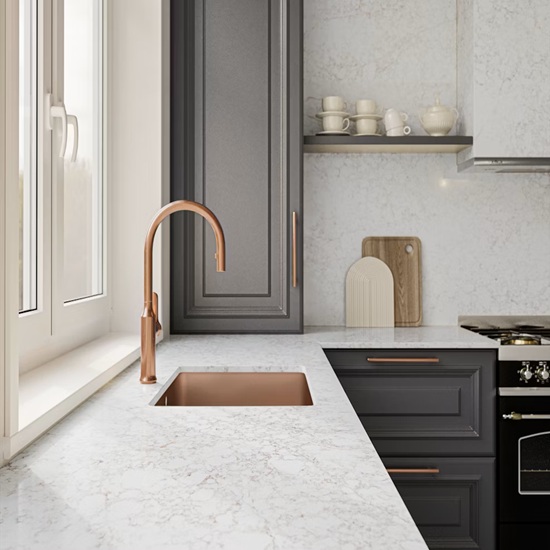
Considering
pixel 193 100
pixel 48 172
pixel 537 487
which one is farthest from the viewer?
pixel 193 100

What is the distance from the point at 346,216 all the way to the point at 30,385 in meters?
1.76

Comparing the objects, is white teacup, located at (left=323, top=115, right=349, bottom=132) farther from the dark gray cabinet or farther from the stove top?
the stove top

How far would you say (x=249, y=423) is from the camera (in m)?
1.22

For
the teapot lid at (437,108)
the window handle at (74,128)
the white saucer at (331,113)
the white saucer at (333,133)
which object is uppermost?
the teapot lid at (437,108)

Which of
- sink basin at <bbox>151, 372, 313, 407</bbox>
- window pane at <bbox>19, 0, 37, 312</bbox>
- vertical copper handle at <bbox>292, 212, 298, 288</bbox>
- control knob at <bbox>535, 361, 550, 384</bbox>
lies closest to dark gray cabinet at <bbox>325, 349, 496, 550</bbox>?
control knob at <bbox>535, 361, 550, 384</bbox>

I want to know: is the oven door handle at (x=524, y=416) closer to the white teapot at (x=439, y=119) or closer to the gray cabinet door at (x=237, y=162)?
the gray cabinet door at (x=237, y=162)

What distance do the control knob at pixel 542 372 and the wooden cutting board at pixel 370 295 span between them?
69 cm

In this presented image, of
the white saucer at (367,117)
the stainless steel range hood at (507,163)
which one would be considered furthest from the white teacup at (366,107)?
the stainless steel range hood at (507,163)

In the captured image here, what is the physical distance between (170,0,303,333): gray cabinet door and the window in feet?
1.50

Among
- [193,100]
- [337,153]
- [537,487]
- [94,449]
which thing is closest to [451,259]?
[337,153]

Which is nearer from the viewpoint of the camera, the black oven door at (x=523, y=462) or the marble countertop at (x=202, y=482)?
the marble countertop at (x=202, y=482)

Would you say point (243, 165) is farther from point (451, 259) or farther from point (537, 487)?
point (537, 487)

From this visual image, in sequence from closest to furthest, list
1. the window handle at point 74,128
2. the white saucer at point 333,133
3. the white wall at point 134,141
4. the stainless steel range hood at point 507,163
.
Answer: the window handle at point 74,128
the white wall at point 134,141
the stainless steel range hood at point 507,163
the white saucer at point 333,133

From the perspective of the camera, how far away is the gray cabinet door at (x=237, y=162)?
2.53m
